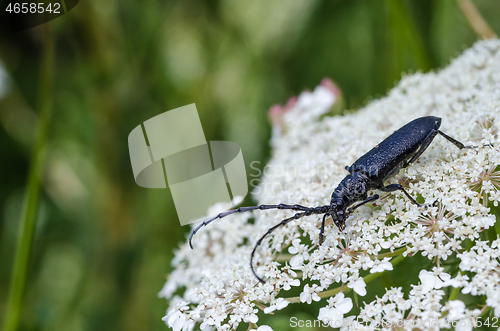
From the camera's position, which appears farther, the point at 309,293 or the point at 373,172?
the point at 373,172

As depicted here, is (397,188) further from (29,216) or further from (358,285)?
(29,216)

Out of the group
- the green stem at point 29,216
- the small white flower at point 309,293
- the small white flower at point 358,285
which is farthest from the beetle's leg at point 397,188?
the green stem at point 29,216

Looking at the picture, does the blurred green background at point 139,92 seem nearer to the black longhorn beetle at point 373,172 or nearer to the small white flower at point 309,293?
the black longhorn beetle at point 373,172

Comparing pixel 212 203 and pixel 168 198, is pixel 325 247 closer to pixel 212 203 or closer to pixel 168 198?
pixel 212 203

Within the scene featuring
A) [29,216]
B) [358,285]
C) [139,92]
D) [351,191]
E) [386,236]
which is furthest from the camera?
[139,92]

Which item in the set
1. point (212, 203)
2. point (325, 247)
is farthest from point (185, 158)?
point (325, 247)

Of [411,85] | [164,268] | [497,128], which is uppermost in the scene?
[411,85]

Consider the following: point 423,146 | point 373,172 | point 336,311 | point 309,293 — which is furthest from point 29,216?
point 423,146
